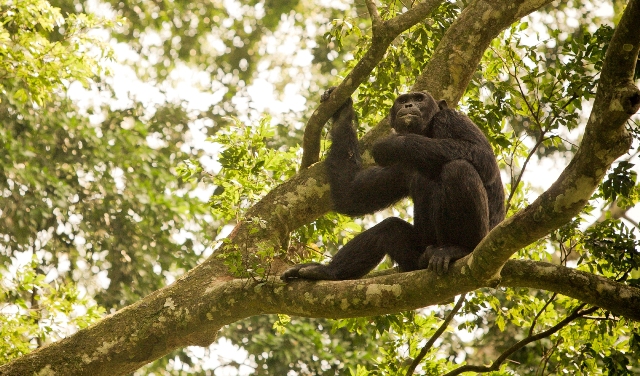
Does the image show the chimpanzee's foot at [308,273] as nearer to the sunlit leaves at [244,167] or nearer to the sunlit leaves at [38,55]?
the sunlit leaves at [244,167]

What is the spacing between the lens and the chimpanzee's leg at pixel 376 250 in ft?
20.0

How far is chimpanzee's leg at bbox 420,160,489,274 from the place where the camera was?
5574 mm

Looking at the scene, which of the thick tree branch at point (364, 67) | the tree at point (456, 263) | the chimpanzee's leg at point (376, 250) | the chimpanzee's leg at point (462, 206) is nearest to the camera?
the tree at point (456, 263)

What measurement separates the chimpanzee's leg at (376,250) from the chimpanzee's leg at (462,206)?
0.57m

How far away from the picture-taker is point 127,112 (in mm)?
16656

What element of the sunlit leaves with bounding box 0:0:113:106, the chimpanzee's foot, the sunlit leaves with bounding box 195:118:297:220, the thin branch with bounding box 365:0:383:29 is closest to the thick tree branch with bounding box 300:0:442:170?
the thin branch with bounding box 365:0:383:29

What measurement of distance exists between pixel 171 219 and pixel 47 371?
9.29 m

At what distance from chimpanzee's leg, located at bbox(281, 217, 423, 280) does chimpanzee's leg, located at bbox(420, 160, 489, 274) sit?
570 millimetres

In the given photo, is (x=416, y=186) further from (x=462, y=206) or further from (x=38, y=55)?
(x=38, y=55)

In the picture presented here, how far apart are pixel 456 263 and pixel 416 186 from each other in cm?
163

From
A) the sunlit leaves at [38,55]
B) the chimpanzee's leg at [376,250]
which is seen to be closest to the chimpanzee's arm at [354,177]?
the chimpanzee's leg at [376,250]

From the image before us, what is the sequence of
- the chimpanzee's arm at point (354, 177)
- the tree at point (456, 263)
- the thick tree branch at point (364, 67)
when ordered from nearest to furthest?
1. the tree at point (456, 263)
2. the thick tree branch at point (364, 67)
3. the chimpanzee's arm at point (354, 177)

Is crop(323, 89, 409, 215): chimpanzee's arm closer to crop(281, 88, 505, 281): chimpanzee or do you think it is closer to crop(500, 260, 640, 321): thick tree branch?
crop(281, 88, 505, 281): chimpanzee

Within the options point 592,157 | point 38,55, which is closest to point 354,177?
point 592,157
